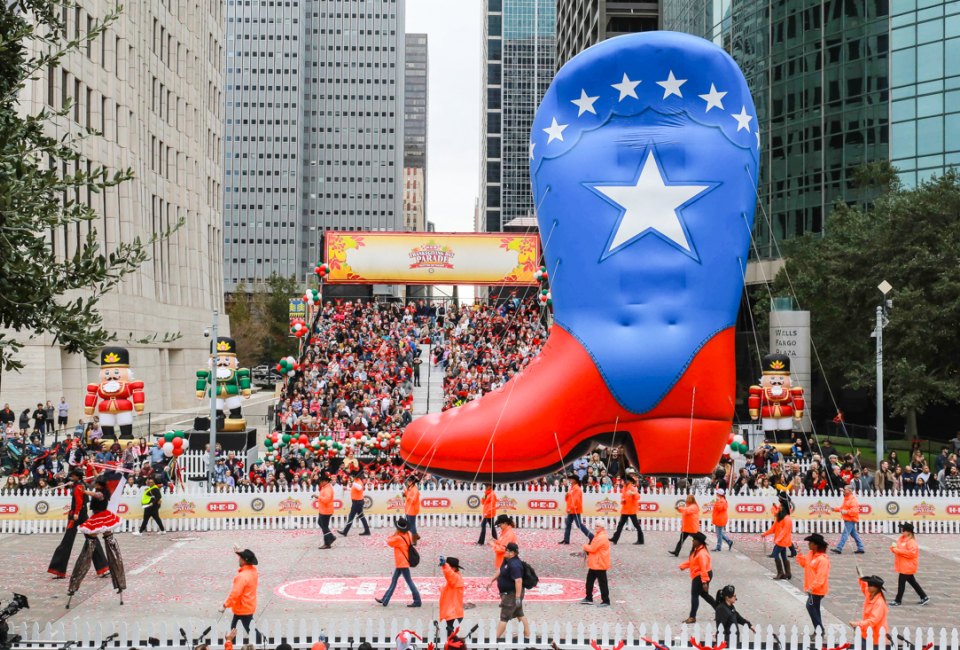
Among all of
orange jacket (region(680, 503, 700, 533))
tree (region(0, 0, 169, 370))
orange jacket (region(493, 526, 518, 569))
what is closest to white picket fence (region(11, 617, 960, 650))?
orange jacket (region(493, 526, 518, 569))

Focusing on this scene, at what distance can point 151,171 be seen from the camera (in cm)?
4625

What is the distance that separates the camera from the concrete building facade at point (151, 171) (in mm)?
34938

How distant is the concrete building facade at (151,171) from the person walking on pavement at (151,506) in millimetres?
15244

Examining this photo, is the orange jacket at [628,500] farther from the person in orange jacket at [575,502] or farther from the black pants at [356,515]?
the black pants at [356,515]

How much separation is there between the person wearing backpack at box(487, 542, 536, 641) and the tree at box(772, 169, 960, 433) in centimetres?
1864

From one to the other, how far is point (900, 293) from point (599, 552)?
718 inches

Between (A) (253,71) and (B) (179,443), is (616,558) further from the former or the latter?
(A) (253,71)

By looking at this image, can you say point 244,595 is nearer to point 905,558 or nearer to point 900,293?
point 905,558

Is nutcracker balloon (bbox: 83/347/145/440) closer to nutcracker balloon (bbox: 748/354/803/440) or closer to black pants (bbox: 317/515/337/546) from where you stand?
black pants (bbox: 317/515/337/546)

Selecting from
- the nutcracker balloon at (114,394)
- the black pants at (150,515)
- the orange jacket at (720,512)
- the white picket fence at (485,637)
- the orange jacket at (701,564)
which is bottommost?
the black pants at (150,515)

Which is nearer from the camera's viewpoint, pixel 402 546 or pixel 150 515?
pixel 402 546

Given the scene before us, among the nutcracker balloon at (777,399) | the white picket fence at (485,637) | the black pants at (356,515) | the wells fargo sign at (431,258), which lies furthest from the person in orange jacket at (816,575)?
the wells fargo sign at (431,258)

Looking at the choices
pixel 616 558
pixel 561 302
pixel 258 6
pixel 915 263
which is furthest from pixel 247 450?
pixel 258 6

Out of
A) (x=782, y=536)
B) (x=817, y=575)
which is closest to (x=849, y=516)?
(x=782, y=536)
